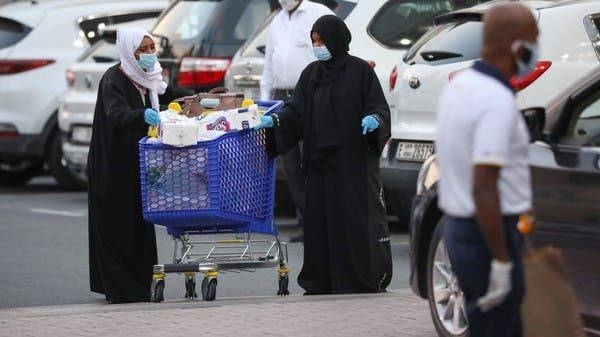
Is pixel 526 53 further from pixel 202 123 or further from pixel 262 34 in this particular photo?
pixel 262 34

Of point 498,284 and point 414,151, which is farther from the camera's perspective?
point 414,151

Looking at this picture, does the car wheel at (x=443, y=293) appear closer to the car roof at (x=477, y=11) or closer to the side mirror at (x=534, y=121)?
the side mirror at (x=534, y=121)

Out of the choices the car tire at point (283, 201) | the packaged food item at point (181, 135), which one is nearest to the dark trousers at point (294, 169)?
the car tire at point (283, 201)

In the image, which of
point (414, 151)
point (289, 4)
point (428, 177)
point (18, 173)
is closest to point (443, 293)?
point (428, 177)

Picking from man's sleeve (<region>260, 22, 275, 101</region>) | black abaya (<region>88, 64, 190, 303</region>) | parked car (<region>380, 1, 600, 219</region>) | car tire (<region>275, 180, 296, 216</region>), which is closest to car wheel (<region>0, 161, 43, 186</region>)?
car tire (<region>275, 180, 296, 216</region>)

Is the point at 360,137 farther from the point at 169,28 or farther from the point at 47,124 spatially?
the point at 47,124

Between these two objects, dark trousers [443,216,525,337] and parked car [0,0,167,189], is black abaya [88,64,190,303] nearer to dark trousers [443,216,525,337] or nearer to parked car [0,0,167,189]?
dark trousers [443,216,525,337]

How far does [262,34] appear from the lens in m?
13.7

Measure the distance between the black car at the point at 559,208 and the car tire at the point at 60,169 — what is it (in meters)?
9.69

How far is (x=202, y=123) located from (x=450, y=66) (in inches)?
99.0

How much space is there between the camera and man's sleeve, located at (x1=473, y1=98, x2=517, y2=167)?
16.9 ft

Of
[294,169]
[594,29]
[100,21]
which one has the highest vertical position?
[594,29]

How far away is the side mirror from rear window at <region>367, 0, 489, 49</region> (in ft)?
18.2

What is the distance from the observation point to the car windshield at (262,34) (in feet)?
43.3
